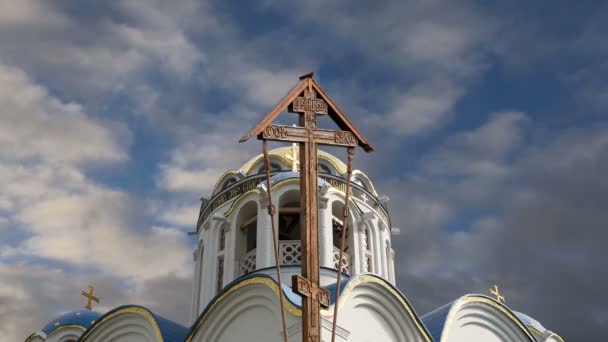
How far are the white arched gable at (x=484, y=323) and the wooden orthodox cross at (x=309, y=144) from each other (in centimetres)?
604

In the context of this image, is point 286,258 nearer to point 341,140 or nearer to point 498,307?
A: point 498,307

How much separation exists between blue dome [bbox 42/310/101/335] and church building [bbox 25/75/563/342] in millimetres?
29

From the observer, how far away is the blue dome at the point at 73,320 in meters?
14.9

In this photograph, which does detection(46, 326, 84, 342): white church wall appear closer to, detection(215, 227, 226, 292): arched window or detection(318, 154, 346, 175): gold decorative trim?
detection(215, 227, 226, 292): arched window

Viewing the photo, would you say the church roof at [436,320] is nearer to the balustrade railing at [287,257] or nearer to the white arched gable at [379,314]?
the white arched gable at [379,314]

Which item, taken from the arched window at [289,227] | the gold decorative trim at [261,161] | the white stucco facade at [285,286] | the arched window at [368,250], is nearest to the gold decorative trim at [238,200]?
the white stucco facade at [285,286]

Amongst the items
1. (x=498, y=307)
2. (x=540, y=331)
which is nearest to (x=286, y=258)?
(x=498, y=307)

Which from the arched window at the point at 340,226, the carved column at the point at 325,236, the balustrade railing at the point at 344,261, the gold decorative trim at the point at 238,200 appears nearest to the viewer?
the carved column at the point at 325,236

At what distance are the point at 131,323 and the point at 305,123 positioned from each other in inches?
277

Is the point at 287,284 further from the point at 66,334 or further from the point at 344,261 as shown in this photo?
the point at 66,334

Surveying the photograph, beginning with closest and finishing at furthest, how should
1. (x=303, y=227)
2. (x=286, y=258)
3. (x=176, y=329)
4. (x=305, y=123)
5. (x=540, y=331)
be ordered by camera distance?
(x=303, y=227) < (x=305, y=123) < (x=176, y=329) < (x=286, y=258) < (x=540, y=331)

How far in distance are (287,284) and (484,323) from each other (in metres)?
3.55

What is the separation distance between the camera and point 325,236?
12586 mm

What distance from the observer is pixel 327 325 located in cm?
946
